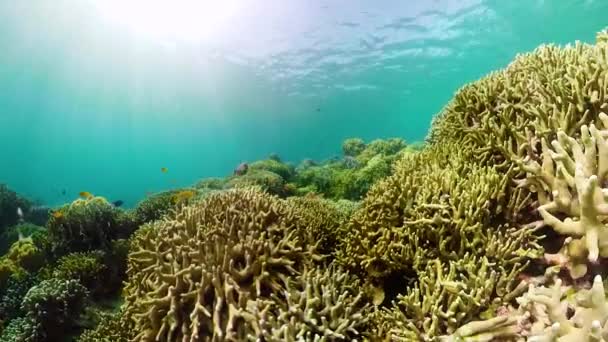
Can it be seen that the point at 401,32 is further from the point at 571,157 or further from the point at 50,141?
the point at 50,141

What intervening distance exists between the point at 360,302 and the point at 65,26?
43507 mm

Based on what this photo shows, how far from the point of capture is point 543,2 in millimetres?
29625

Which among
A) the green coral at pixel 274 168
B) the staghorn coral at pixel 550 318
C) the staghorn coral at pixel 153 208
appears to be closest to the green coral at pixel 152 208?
the staghorn coral at pixel 153 208

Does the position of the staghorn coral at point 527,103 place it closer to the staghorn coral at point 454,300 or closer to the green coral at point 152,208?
the staghorn coral at point 454,300

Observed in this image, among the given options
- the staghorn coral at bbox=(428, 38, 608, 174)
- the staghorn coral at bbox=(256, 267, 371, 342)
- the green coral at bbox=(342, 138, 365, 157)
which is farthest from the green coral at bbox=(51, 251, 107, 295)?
the green coral at bbox=(342, 138, 365, 157)

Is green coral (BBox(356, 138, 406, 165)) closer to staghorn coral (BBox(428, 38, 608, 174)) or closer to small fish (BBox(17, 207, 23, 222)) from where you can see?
staghorn coral (BBox(428, 38, 608, 174))

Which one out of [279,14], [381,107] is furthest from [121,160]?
[279,14]

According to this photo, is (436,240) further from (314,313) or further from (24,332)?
(24,332)

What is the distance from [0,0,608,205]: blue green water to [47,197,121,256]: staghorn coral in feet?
64.6

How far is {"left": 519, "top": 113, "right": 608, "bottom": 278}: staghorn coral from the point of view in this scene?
2.63 metres

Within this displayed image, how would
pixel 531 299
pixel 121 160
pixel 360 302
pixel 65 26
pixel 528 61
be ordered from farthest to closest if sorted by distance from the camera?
1. pixel 121 160
2. pixel 65 26
3. pixel 528 61
4. pixel 360 302
5. pixel 531 299

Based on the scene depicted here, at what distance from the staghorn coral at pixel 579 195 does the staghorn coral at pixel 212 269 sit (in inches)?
93.8

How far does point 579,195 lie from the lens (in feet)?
8.89

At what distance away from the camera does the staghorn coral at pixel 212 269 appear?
3.32m
